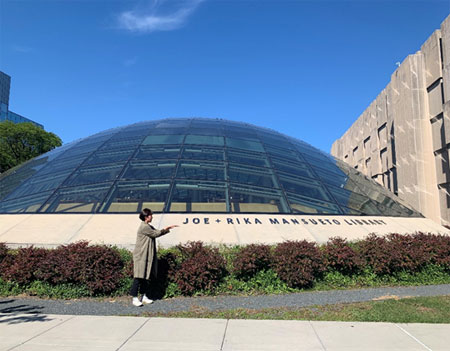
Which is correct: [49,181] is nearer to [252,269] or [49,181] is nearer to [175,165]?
[175,165]

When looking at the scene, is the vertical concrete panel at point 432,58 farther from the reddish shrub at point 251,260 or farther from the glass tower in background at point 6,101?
the glass tower in background at point 6,101

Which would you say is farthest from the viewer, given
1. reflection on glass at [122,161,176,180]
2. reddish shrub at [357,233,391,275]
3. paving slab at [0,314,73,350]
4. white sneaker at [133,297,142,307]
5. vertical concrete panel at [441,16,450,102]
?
vertical concrete panel at [441,16,450,102]

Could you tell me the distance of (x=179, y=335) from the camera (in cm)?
523

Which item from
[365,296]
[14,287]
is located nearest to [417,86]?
[365,296]

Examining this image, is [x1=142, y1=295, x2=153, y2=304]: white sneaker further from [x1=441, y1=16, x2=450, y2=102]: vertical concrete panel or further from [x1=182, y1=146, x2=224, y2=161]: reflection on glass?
[x1=441, y1=16, x2=450, y2=102]: vertical concrete panel

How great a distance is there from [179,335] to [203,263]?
2.50m

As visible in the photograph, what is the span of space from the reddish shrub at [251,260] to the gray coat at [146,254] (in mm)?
1836

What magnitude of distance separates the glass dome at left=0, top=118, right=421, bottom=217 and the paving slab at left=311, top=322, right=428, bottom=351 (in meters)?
5.59

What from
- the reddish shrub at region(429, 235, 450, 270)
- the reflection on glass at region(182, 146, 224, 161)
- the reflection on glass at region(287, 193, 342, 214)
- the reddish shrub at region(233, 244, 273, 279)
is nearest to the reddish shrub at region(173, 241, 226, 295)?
the reddish shrub at region(233, 244, 273, 279)

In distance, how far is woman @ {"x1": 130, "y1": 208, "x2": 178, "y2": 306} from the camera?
708 centimetres

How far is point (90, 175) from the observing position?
12.8 metres

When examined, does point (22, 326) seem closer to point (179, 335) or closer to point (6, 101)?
point (179, 335)

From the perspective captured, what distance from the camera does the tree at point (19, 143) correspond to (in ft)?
108

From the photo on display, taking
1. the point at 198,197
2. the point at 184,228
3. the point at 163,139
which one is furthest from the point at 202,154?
the point at 184,228
